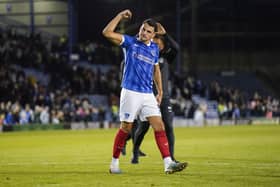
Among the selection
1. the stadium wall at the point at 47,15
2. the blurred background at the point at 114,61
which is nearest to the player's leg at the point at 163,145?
the blurred background at the point at 114,61

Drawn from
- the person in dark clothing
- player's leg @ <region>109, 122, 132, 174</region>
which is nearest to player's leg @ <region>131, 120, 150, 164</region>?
the person in dark clothing

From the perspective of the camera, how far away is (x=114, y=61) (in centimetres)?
4962

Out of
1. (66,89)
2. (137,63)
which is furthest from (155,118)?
(66,89)

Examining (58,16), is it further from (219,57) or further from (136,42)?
(136,42)

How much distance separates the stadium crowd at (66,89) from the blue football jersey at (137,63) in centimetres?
2397

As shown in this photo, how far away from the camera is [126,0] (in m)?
55.7

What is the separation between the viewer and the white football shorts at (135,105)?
1214 centimetres

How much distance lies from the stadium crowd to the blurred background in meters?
0.05

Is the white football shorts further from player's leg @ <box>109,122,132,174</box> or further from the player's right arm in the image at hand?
the player's right arm

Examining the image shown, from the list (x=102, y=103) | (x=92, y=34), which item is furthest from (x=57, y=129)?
(x=92, y=34)

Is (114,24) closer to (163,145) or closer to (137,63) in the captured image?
(137,63)

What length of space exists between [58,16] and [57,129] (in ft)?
57.7

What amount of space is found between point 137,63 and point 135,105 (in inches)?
26.5

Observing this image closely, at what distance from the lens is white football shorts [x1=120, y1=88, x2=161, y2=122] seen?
39.8ft
